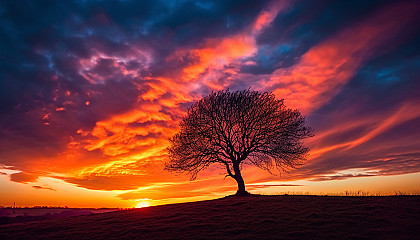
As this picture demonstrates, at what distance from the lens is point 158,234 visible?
2009cm

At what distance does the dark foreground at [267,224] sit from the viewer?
17.4 m

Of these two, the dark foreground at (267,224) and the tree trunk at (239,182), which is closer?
the dark foreground at (267,224)

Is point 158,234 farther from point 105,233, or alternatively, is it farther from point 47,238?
point 47,238

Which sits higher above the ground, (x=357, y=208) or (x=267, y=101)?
(x=267, y=101)

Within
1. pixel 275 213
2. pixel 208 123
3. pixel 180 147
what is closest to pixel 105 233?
pixel 275 213

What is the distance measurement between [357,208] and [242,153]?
18.0 metres

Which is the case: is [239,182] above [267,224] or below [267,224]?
above

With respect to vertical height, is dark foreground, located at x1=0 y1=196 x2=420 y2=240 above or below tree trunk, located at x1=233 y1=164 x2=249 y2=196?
below

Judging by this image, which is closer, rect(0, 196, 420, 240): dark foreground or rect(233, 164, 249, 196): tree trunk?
rect(0, 196, 420, 240): dark foreground

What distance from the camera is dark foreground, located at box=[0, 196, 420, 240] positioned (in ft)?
57.2

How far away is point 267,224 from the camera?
20141 mm

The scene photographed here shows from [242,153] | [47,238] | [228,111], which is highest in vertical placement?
[228,111]

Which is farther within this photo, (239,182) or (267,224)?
(239,182)

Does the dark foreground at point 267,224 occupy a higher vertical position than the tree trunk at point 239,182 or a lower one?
lower
